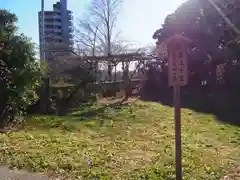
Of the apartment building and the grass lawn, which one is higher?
the apartment building

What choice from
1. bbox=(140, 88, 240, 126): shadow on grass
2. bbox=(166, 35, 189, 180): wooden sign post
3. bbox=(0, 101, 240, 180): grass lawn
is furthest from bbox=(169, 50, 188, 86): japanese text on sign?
bbox=(140, 88, 240, 126): shadow on grass

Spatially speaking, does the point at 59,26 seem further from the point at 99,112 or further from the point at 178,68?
the point at 178,68

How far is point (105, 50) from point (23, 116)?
75.8ft

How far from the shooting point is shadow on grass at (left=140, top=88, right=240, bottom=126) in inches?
482

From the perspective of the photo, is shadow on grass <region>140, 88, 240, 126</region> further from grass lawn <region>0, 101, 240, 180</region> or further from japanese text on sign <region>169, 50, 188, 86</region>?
japanese text on sign <region>169, 50, 188, 86</region>

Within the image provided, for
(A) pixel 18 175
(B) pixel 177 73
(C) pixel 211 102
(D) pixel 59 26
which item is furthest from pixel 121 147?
(D) pixel 59 26

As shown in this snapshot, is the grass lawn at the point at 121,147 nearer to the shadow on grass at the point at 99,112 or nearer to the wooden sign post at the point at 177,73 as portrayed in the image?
the shadow on grass at the point at 99,112

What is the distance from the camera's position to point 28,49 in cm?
960

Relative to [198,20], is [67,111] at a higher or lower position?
lower

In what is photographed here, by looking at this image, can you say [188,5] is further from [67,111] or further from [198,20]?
[67,111]

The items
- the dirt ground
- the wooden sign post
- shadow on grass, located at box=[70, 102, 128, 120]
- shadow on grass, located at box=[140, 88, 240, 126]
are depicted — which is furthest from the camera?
shadow on grass, located at box=[140, 88, 240, 126]

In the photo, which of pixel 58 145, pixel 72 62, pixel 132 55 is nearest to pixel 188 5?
pixel 132 55

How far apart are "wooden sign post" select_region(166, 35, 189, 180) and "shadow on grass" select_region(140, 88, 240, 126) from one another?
6368mm

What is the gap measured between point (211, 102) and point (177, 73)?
11.9 metres
